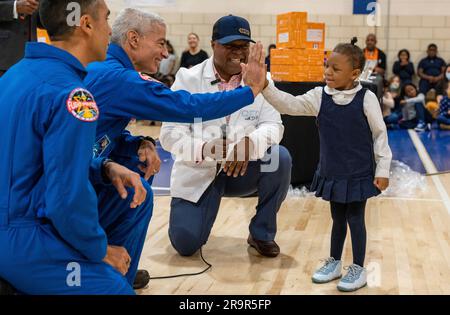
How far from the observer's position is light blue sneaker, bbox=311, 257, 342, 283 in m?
3.34

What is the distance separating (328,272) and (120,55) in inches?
63.6

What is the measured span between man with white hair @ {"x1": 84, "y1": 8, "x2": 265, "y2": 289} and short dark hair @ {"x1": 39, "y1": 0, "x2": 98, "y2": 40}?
0.48 metres

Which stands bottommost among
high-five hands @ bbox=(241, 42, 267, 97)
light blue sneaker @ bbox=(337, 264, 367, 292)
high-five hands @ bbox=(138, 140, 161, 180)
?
light blue sneaker @ bbox=(337, 264, 367, 292)

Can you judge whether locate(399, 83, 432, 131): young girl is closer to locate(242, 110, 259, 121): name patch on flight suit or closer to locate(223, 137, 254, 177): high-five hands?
locate(242, 110, 259, 121): name patch on flight suit

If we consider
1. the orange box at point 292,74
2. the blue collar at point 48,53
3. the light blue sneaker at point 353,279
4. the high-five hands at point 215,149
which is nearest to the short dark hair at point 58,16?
the blue collar at point 48,53

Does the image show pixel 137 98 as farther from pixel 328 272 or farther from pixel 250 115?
pixel 250 115

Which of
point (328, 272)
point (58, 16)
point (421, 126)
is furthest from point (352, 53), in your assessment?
point (421, 126)

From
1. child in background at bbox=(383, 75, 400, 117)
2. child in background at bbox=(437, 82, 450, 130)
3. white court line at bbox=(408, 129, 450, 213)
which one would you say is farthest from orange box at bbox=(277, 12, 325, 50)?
child in background at bbox=(383, 75, 400, 117)

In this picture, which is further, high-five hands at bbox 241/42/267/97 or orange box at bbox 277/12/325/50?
orange box at bbox 277/12/325/50

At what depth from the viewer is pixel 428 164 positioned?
7109 millimetres

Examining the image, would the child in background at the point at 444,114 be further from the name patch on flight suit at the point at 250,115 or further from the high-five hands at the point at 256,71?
the high-five hands at the point at 256,71

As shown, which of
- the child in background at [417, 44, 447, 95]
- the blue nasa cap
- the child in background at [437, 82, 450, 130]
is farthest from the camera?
the child in background at [417, 44, 447, 95]

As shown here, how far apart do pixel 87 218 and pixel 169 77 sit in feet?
36.3

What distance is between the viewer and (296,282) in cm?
334
